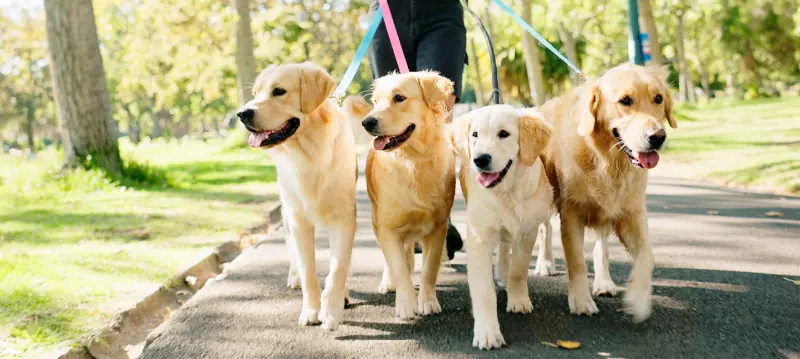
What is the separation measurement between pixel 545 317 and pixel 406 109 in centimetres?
153

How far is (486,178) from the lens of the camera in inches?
162

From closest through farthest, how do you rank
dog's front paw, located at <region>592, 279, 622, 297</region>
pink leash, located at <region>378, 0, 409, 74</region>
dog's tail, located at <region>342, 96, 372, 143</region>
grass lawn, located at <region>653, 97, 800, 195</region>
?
dog's front paw, located at <region>592, 279, 622, 297</region> → dog's tail, located at <region>342, 96, 372, 143</region> → pink leash, located at <region>378, 0, 409, 74</region> → grass lawn, located at <region>653, 97, 800, 195</region>

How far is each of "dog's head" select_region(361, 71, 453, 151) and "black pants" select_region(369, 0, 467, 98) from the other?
89 centimetres

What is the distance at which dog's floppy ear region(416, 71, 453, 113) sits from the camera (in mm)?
4633

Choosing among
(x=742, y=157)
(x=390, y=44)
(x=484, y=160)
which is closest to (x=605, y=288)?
(x=484, y=160)

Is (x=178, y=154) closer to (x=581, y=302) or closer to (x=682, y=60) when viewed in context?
(x=581, y=302)

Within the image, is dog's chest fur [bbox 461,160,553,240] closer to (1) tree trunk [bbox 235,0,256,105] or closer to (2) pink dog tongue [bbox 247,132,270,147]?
(2) pink dog tongue [bbox 247,132,270,147]

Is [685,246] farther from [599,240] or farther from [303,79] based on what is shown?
[303,79]

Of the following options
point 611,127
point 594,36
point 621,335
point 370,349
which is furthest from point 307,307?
point 594,36

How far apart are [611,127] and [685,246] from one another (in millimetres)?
2695

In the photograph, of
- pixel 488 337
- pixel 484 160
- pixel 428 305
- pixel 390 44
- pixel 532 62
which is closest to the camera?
pixel 488 337

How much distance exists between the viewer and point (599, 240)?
489cm

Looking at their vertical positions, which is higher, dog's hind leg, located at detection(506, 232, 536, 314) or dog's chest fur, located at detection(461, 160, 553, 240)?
dog's chest fur, located at detection(461, 160, 553, 240)

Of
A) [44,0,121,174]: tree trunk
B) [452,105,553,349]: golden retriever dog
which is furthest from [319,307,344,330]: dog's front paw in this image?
[44,0,121,174]: tree trunk
